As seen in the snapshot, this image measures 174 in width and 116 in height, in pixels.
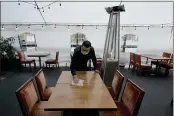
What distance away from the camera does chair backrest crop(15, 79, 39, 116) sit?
70.1 inches

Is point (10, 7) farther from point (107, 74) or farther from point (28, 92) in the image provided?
point (28, 92)

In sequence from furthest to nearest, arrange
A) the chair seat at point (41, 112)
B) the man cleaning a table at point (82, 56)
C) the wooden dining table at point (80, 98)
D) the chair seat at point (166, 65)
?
the chair seat at point (166, 65), the man cleaning a table at point (82, 56), the chair seat at point (41, 112), the wooden dining table at point (80, 98)

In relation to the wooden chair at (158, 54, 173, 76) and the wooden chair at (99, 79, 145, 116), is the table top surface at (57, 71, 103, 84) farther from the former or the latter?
the wooden chair at (158, 54, 173, 76)

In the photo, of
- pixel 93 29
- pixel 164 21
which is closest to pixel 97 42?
pixel 93 29

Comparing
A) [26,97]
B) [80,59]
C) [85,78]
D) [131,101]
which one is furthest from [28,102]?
[80,59]

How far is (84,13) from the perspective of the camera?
6441 millimetres

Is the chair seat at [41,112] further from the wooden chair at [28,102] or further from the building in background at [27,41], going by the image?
the building in background at [27,41]

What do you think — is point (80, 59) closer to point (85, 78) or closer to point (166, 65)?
point (85, 78)

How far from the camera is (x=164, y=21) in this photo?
6.55 m

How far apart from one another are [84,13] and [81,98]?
199 inches

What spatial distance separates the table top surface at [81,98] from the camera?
1.72 metres

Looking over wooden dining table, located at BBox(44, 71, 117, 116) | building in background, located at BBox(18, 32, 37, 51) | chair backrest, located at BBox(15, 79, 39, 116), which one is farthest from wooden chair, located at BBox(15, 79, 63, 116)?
building in background, located at BBox(18, 32, 37, 51)

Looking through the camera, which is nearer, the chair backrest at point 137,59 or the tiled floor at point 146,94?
the tiled floor at point 146,94

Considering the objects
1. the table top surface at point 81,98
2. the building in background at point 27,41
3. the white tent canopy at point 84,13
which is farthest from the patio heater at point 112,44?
the building in background at point 27,41
